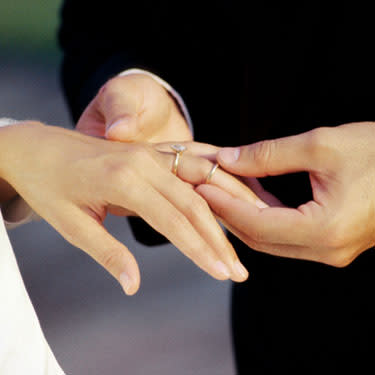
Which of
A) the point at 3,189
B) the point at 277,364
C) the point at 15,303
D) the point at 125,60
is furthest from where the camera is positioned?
the point at 125,60

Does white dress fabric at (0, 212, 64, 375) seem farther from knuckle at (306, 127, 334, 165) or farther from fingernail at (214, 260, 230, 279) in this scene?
knuckle at (306, 127, 334, 165)

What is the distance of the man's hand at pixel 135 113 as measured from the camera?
3.24 ft

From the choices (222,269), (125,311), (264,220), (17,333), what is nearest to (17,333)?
(17,333)

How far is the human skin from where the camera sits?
0.78 meters

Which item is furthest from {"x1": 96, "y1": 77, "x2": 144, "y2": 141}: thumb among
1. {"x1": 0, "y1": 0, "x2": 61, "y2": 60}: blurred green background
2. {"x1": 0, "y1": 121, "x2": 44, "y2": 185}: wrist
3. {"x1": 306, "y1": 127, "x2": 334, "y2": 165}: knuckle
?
{"x1": 0, "y1": 0, "x2": 61, "y2": 60}: blurred green background

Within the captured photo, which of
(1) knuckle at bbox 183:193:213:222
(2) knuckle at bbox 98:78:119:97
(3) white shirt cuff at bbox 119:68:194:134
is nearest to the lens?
(1) knuckle at bbox 183:193:213:222

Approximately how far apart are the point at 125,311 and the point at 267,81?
1285 mm

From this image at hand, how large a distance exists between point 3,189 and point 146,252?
4.00 ft

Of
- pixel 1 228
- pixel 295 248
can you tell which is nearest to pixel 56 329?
pixel 1 228

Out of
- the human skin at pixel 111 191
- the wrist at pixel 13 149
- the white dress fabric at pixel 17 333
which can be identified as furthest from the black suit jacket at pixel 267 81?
the white dress fabric at pixel 17 333

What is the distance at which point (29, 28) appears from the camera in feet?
9.01

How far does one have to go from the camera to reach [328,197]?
78 centimetres

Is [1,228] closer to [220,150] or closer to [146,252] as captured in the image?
[220,150]

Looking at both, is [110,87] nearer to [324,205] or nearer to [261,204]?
[261,204]
